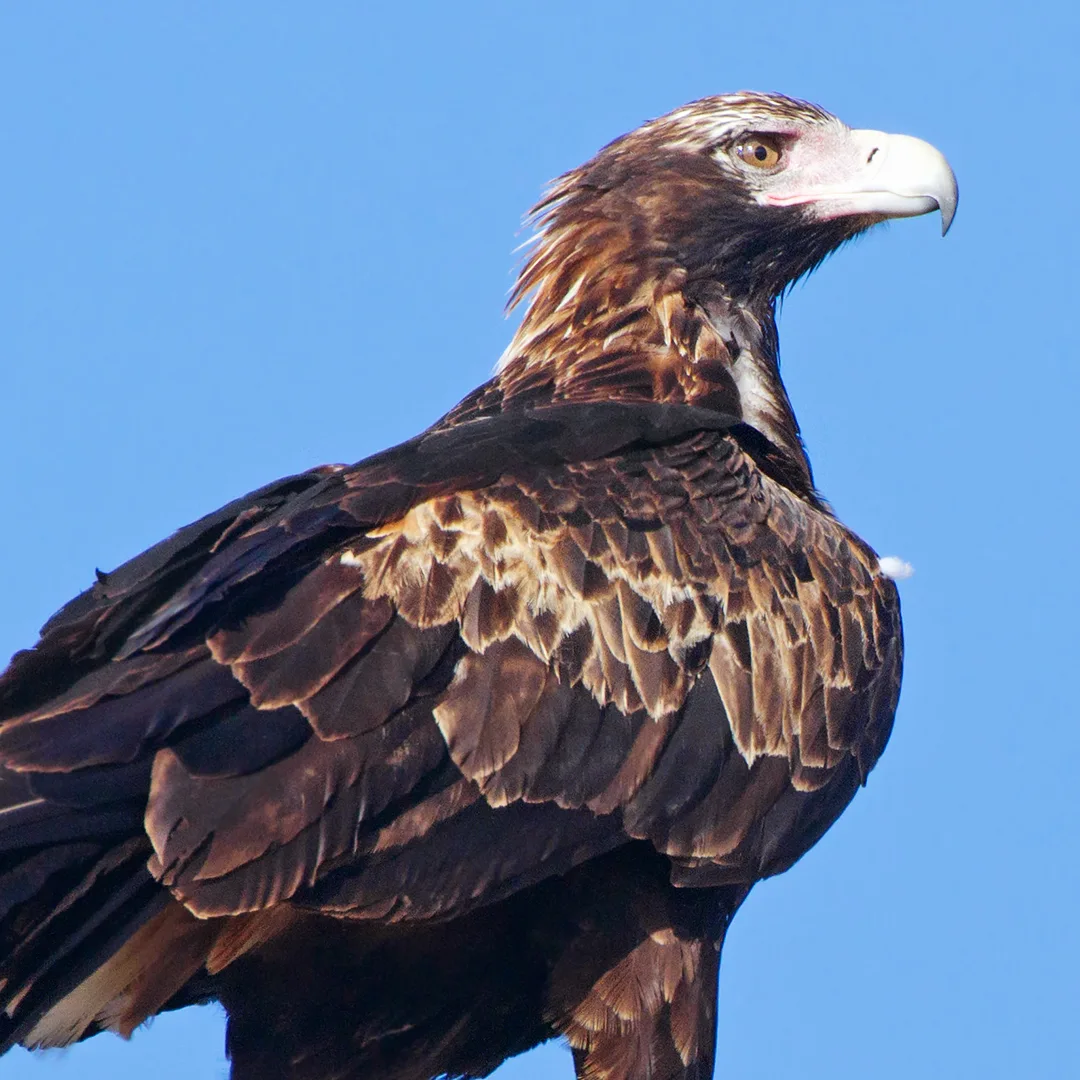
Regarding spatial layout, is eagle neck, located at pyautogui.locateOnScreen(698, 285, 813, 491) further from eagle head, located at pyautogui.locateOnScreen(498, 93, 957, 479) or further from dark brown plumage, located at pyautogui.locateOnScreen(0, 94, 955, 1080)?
dark brown plumage, located at pyautogui.locateOnScreen(0, 94, 955, 1080)

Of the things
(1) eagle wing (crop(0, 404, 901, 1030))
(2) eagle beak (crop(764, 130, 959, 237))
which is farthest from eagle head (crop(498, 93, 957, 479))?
(1) eagle wing (crop(0, 404, 901, 1030))

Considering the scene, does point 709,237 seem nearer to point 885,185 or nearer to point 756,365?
point 756,365

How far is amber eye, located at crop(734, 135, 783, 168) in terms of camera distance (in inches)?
359

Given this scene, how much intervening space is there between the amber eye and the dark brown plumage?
1.06 metres

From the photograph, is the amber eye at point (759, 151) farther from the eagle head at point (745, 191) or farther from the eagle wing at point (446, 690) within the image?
the eagle wing at point (446, 690)

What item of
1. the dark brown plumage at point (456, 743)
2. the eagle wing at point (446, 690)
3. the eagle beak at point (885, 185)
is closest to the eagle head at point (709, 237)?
the eagle beak at point (885, 185)

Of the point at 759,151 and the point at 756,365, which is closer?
the point at 756,365

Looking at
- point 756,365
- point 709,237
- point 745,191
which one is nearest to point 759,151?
point 745,191

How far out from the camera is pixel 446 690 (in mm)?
6801

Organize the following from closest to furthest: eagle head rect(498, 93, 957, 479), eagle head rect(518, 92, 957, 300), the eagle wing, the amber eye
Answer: the eagle wing < eagle head rect(498, 93, 957, 479) < eagle head rect(518, 92, 957, 300) < the amber eye

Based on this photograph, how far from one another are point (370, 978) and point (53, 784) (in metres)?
1.46

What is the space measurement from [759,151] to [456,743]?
10.8 feet

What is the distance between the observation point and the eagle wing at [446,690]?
6395 mm

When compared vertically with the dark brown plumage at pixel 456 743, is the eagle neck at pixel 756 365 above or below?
above
